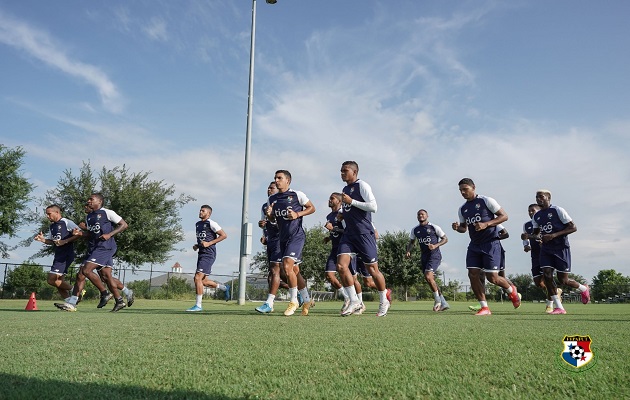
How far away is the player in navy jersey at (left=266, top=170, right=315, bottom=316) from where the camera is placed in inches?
333

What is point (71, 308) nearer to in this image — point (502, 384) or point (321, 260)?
point (502, 384)

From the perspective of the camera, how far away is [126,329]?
16.1ft

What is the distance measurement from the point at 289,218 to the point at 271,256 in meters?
1.28

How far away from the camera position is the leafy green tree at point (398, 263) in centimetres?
4191

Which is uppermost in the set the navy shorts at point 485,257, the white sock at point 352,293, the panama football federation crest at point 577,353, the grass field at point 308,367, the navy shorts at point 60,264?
the navy shorts at point 485,257

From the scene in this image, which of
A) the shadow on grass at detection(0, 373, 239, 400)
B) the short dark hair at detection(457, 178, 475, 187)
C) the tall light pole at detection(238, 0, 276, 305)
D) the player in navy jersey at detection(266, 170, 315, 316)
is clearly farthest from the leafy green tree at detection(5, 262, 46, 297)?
the shadow on grass at detection(0, 373, 239, 400)

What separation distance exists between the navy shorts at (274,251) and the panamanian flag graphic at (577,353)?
6.19 m

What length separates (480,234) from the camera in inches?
373

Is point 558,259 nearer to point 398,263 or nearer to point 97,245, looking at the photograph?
point 97,245

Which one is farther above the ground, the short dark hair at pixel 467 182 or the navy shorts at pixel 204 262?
the short dark hair at pixel 467 182

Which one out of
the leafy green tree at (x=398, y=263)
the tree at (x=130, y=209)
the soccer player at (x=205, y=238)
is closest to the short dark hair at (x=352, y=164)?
the soccer player at (x=205, y=238)

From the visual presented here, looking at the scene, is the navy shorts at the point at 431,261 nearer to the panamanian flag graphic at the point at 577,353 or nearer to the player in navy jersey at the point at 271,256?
the player in navy jersey at the point at 271,256

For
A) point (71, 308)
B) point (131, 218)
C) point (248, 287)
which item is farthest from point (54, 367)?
point (248, 287)

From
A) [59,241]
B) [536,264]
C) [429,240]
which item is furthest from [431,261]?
[59,241]
